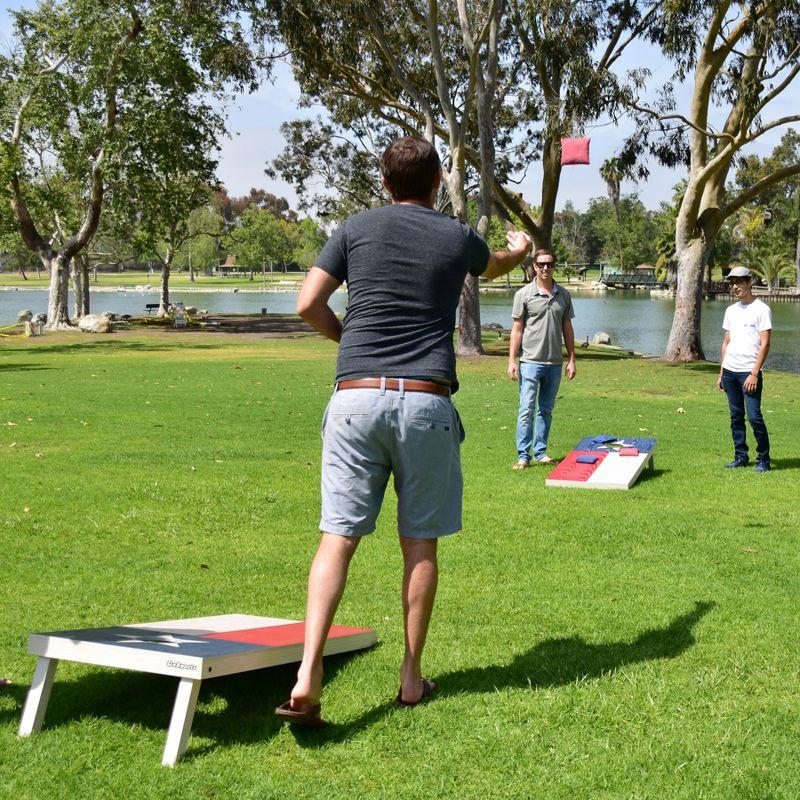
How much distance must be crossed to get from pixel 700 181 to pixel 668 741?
82.2 ft

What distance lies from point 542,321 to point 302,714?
6.79 meters

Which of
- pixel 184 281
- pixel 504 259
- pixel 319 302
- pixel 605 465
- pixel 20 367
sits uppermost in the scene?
pixel 504 259

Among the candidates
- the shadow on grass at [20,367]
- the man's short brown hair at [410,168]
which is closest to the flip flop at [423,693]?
the man's short brown hair at [410,168]

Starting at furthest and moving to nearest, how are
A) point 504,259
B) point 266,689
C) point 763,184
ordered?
Answer: 1. point 763,184
2. point 266,689
3. point 504,259

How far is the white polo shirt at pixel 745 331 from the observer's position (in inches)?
389

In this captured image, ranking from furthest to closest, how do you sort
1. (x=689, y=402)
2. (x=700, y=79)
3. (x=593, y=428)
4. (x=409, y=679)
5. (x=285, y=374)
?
(x=700, y=79) → (x=285, y=374) → (x=689, y=402) → (x=593, y=428) → (x=409, y=679)

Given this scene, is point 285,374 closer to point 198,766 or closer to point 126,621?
point 126,621

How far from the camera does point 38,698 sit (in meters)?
3.89

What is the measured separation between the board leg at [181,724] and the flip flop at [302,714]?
0.35 m

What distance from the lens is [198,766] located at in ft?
11.9

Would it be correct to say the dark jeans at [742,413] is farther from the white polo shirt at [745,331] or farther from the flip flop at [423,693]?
the flip flop at [423,693]

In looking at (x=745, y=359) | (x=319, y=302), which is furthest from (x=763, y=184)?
(x=319, y=302)

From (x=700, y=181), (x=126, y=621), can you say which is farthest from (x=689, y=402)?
(x=126, y=621)

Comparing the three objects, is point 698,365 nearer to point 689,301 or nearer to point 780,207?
point 689,301
